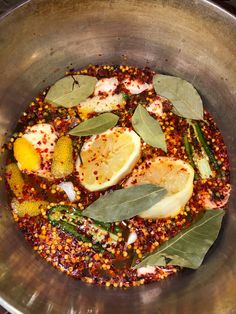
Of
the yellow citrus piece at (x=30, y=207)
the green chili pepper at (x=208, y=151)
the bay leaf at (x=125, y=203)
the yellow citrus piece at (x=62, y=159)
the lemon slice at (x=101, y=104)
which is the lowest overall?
the green chili pepper at (x=208, y=151)

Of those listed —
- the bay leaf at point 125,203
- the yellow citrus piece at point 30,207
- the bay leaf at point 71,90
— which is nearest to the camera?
the bay leaf at point 125,203

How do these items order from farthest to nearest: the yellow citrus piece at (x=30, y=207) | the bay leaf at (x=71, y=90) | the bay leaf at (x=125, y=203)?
1. the bay leaf at (x=71, y=90)
2. the yellow citrus piece at (x=30, y=207)
3. the bay leaf at (x=125, y=203)

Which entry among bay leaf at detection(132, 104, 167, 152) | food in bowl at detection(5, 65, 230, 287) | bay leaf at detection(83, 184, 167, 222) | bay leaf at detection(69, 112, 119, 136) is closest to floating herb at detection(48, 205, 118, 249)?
food in bowl at detection(5, 65, 230, 287)

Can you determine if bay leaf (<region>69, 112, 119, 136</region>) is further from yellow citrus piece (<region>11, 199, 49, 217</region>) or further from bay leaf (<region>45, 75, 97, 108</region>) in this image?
yellow citrus piece (<region>11, 199, 49, 217</region>)

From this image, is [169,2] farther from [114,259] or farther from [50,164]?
[114,259]

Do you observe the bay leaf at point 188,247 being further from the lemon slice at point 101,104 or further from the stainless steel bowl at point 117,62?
the lemon slice at point 101,104

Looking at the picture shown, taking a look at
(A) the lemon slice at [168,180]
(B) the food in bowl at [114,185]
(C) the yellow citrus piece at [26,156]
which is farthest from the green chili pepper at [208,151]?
(C) the yellow citrus piece at [26,156]

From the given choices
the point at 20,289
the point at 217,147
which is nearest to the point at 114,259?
the point at 20,289
